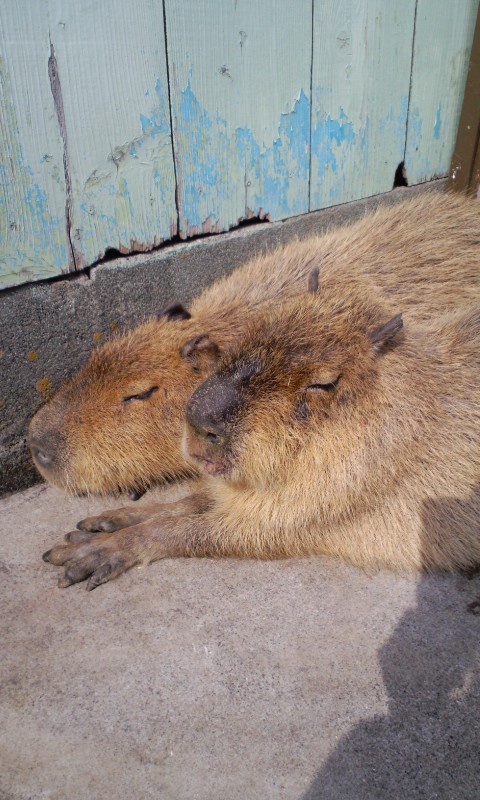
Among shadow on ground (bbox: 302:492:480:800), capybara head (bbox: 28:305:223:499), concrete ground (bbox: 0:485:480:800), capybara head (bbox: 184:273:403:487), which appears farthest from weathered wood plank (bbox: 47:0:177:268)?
shadow on ground (bbox: 302:492:480:800)

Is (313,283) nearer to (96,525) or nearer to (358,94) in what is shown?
(96,525)

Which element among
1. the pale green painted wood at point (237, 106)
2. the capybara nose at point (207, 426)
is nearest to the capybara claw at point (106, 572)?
the capybara nose at point (207, 426)

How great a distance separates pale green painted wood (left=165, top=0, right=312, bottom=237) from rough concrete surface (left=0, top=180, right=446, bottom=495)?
0.53ft

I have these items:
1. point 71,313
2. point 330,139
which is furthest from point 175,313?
point 330,139

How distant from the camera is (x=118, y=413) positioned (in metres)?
2.50

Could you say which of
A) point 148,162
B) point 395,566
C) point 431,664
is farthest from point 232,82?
point 431,664

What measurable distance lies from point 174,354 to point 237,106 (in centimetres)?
115

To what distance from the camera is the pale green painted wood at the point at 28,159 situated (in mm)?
2219

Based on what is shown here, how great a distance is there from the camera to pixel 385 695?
1893mm

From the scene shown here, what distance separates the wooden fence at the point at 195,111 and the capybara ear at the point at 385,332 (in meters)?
1.13

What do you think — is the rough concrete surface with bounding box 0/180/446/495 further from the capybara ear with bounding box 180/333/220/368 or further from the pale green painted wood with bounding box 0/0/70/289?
the capybara ear with bounding box 180/333/220/368

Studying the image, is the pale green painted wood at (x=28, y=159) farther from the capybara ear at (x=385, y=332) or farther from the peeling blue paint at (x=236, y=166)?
the capybara ear at (x=385, y=332)

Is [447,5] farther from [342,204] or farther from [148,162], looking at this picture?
[148,162]

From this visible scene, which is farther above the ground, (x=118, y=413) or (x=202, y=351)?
(x=202, y=351)
